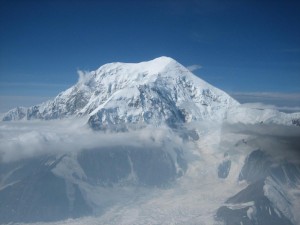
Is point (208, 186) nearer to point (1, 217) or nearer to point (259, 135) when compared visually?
point (1, 217)

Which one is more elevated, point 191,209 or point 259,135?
point 259,135

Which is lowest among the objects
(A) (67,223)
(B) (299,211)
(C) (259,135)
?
(A) (67,223)

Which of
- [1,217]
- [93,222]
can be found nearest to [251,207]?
[93,222]

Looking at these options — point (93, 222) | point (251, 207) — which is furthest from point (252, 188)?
point (93, 222)

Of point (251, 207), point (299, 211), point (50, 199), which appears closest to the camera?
point (299, 211)

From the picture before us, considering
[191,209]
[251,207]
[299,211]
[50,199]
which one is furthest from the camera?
[50,199]

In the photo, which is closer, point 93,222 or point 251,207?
point 251,207

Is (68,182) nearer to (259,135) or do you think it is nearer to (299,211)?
(299,211)

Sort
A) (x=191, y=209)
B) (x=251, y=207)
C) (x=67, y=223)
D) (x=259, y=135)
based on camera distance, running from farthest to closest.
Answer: (x=67, y=223) → (x=191, y=209) → (x=251, y=207) → (x=259, y=135)

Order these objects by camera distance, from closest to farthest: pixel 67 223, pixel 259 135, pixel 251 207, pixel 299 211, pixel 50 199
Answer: pixel 259 135
pixel 299 211
pixel 251 207
pixel 67 223
pixel 50 199
